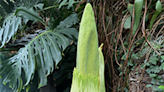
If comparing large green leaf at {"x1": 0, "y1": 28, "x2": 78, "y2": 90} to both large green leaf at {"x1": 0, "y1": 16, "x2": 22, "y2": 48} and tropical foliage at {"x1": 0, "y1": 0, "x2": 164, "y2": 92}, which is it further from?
large green leaf at {"x1": 0, "y1": 16, "x2": 22, "y2": 48}

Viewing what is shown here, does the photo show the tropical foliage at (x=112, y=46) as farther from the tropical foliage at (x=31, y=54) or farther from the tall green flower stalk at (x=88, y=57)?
the tall green flower stalk at (x=88, y=57)

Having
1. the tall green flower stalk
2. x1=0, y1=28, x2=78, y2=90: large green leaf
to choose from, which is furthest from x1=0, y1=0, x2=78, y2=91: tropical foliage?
the tall green flower stalk

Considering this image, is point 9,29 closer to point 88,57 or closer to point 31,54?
point 31,54

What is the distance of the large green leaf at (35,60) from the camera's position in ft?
1.90

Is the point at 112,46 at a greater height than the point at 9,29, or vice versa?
the point at 9,29

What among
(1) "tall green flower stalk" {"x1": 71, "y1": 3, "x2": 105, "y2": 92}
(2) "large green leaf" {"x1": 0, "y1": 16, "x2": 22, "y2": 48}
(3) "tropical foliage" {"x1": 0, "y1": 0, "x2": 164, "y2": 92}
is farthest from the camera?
(2) "large green leaf" {"x1": 0, "y1": 16, "x2": 22, "y2": 48}

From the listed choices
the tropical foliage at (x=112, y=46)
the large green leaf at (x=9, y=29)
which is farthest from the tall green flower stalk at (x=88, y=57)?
the large green leaf at (x=9, y=29)

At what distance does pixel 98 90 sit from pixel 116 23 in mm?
506

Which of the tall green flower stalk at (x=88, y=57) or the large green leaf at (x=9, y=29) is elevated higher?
the large green leaf at (x=9, y=29)

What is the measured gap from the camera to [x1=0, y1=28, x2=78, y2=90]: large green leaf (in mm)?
579

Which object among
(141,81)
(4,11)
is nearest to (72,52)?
(141,81)

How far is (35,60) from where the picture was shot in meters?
0.63

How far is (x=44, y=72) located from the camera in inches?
23.6

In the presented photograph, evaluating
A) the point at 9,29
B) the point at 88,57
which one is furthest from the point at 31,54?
the point at 88,57
